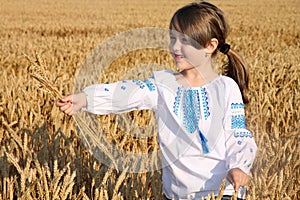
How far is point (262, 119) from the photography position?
10.2 feet

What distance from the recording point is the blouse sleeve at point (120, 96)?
5.32 feet

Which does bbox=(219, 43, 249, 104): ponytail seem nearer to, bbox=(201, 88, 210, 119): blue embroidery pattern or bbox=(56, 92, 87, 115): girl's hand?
bbox=(201, 88, 210, 119): blue embroidery pattern

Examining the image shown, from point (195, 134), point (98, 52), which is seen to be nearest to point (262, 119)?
point (195, 134)

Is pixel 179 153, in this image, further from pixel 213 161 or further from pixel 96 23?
pixel 96 23

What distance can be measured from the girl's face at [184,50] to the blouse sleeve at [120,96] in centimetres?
13

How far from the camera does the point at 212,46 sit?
5.92 feet

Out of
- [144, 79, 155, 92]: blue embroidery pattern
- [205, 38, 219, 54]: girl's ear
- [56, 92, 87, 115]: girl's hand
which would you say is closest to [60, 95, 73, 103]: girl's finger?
[56, 92, 87, 115]: girl's hand

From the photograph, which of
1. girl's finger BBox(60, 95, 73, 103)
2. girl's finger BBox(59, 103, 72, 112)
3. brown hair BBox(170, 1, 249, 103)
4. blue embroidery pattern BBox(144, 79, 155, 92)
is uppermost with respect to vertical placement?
brown hair BBox(170, 1, 249, 103)

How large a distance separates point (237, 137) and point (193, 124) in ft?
0.55

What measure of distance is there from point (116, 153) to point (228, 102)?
22.7 inches

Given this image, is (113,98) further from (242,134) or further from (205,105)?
(242,134)

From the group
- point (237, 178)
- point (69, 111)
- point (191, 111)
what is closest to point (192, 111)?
point (191, 111)

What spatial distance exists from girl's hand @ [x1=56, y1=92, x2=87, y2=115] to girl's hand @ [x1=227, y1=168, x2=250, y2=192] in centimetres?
51

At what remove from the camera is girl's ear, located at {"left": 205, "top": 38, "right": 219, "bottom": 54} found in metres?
1.79
